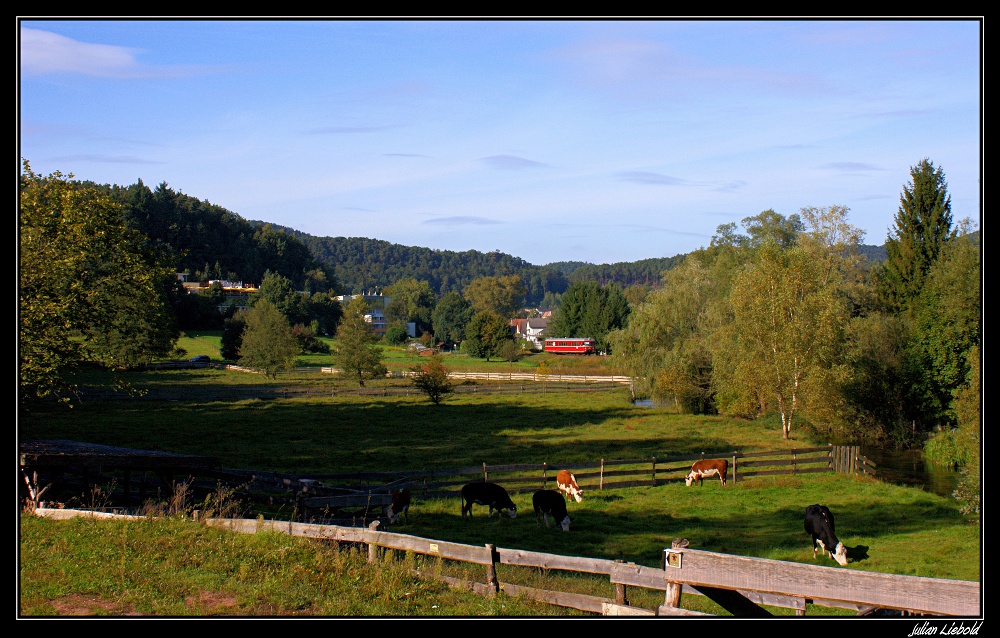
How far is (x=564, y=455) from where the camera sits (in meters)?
27.6

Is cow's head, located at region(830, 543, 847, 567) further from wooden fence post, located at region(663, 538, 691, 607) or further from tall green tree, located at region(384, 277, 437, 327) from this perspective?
tall green tree, located at region(384, 277, 437, 327)

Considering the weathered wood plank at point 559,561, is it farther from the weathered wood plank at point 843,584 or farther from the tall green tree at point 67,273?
the tall green tree at point 67,273

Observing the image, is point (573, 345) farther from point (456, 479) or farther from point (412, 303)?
point (456, 479)

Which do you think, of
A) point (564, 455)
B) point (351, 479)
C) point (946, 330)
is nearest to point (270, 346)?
point (564, 455)

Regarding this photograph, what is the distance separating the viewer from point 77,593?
7.54 meters

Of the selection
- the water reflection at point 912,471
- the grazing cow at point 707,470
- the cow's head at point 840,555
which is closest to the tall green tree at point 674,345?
the water reflection at point 912,471

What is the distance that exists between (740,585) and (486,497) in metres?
11.5

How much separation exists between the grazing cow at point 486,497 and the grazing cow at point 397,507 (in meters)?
1.57

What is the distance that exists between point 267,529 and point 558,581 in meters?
3.75

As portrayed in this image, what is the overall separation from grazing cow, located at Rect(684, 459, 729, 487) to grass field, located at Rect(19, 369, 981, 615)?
0.44 m

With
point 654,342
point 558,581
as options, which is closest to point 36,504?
point 558,581

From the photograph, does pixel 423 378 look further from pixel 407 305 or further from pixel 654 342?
pixel 407 305

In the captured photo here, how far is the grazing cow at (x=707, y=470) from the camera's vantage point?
21938mm

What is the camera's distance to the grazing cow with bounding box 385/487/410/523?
50.0 ft
